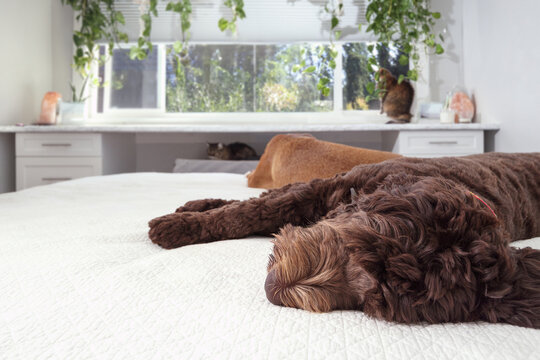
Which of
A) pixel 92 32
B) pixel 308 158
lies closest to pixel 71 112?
pixel 92 32

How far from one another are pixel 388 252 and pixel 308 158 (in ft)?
3.44

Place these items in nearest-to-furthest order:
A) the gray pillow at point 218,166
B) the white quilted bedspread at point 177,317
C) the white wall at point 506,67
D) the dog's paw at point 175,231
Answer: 1. the white quilted bedspread at point 177,317
2. the dog's paw at point 175,231
3. the white wall at point 506,67
4. the gray pillow at point 218,166

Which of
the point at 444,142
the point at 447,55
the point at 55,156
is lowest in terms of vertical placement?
the point at 55,156

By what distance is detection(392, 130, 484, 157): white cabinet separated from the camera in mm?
3074

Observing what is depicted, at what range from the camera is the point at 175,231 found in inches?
33.1

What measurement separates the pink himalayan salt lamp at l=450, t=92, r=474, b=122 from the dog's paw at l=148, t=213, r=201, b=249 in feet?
9.46

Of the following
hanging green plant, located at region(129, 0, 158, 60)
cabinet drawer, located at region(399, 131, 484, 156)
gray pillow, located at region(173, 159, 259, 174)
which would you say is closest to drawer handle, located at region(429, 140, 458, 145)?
cabinet drawer, located at region(399, 131, 484, 156)

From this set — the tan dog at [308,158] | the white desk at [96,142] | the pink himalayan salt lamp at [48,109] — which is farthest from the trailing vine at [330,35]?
the tan dog at [308,158]

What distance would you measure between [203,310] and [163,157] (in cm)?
344

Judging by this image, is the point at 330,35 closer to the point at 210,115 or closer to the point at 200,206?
the point at 210,115

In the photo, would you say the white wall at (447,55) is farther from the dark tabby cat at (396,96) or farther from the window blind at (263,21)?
the window blind at (263,21)

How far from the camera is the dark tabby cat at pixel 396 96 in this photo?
142 inches

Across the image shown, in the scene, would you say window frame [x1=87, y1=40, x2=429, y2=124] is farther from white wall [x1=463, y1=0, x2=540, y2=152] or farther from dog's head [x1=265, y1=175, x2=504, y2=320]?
dog's head [x1=265, y1=175, x2=504, y2=320]

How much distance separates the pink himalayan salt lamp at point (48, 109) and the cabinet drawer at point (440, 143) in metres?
2.55
